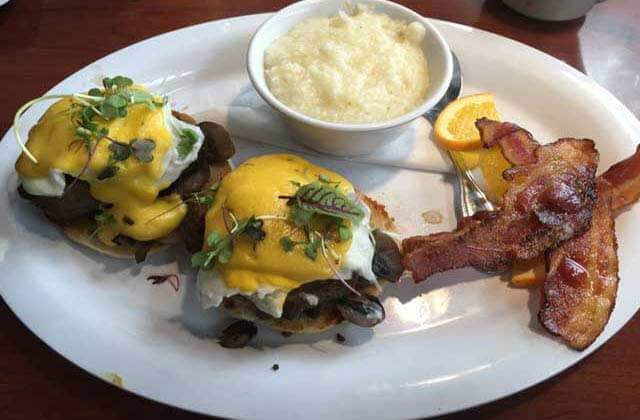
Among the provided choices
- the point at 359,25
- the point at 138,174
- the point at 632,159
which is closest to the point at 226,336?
the point at 138,174

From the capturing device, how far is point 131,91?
188 centimetres

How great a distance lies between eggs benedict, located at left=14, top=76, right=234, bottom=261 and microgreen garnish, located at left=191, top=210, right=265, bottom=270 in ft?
0.87

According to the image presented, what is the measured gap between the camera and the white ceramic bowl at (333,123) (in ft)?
6.41

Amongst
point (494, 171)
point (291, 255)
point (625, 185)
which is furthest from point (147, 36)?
point (625, 185)

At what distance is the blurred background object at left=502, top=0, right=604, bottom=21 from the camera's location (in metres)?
2.77

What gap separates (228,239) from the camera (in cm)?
165

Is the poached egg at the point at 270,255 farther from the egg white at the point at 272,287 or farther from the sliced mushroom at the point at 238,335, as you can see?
the sliced mushroom at the point at 238,335

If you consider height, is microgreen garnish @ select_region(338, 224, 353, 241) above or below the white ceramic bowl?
below

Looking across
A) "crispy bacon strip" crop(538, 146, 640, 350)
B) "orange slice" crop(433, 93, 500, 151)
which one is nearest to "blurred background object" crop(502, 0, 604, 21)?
"orange slice" crop(433, 93, 500, 151)

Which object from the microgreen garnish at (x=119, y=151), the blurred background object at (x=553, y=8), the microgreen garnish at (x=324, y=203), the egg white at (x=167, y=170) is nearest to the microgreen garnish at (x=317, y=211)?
the microgreen garnish at (x=324, y=203)

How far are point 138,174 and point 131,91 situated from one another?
304 mm

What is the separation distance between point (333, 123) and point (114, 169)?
755 mm

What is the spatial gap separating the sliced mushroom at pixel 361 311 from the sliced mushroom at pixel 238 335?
11.7 inches

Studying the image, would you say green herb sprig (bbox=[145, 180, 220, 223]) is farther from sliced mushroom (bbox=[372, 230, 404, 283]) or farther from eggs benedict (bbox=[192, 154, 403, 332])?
sliced mushroom (bbox=[372, 230, 404, 283])
